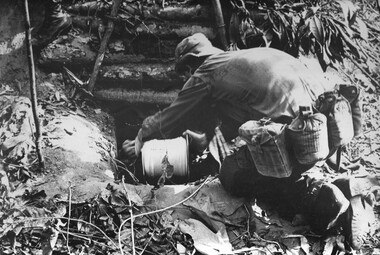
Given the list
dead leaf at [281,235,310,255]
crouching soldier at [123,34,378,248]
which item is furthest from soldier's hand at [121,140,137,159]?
dead leaf at [281,235,310,255]

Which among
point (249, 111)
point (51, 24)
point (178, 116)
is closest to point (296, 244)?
point (249, 111)

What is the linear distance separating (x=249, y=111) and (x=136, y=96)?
2.55ft

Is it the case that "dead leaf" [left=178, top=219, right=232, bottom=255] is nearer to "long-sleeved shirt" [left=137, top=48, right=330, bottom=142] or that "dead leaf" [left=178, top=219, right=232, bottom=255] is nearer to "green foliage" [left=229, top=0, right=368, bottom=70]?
"long-sleeved shirt" [left=137, top=48, right=330, bottom=142]

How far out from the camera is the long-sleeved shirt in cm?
482

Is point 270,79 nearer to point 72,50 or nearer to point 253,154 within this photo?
point 253,154

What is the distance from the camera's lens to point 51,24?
4.98 m

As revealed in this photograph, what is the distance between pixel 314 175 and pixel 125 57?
1.52m

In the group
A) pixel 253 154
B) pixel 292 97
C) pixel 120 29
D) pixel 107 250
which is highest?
pixel 120 29

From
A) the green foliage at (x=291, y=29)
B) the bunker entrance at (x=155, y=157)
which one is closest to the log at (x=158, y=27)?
the green foliage at (x=291, y=29)

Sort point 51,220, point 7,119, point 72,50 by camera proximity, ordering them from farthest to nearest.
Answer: point 72,50, point 7,119, point 51,220

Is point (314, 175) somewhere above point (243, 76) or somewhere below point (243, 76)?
below

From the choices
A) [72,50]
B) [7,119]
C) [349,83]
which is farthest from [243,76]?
[7,119]

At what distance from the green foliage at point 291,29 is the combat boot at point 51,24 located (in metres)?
1.16

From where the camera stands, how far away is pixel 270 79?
4.85m
